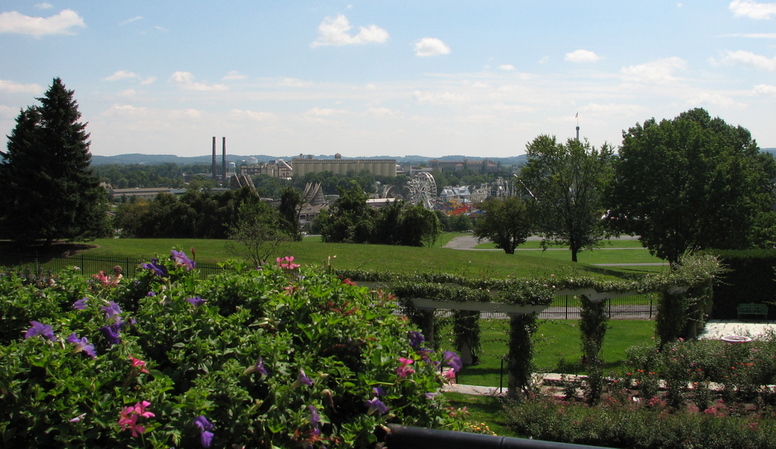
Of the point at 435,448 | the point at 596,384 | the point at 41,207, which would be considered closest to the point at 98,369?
the point at 435,448

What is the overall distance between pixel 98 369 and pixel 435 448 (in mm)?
1338

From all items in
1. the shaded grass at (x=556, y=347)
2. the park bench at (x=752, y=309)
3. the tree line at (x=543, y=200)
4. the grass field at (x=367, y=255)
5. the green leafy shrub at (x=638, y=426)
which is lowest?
the shaded grass at (x=556, y=347)

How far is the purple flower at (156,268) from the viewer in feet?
11.8

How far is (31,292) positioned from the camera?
3.48 metres

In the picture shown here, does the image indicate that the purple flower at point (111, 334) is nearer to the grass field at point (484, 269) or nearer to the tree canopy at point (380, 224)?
the grass field at point (484, 269)

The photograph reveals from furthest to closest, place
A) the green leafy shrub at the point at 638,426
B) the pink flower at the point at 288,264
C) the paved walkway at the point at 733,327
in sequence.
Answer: the paved walkway at the point at 733,327 < the green leafy shrub at the point at 638,426 < the pink flower at the point at 288,264

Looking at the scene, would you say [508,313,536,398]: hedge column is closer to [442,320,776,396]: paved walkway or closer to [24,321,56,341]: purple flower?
[442,320,776,396]: paved walkway

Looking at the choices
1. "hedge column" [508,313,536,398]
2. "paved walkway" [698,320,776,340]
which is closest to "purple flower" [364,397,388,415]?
"hedge column" [508,313,536,398]

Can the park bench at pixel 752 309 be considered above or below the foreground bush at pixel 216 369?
below

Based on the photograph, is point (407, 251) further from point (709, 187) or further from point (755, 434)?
point (755, 434)

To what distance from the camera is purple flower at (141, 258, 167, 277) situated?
3584 mm

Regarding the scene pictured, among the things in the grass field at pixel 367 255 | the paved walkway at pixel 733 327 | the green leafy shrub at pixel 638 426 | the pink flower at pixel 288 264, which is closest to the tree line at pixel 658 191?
the grass field at pixel 367 255

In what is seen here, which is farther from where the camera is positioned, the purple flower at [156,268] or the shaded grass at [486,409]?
the shaded grass at [486,409]

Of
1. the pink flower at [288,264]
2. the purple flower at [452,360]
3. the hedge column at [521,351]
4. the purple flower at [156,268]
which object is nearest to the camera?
the purple flower at [452,360]
